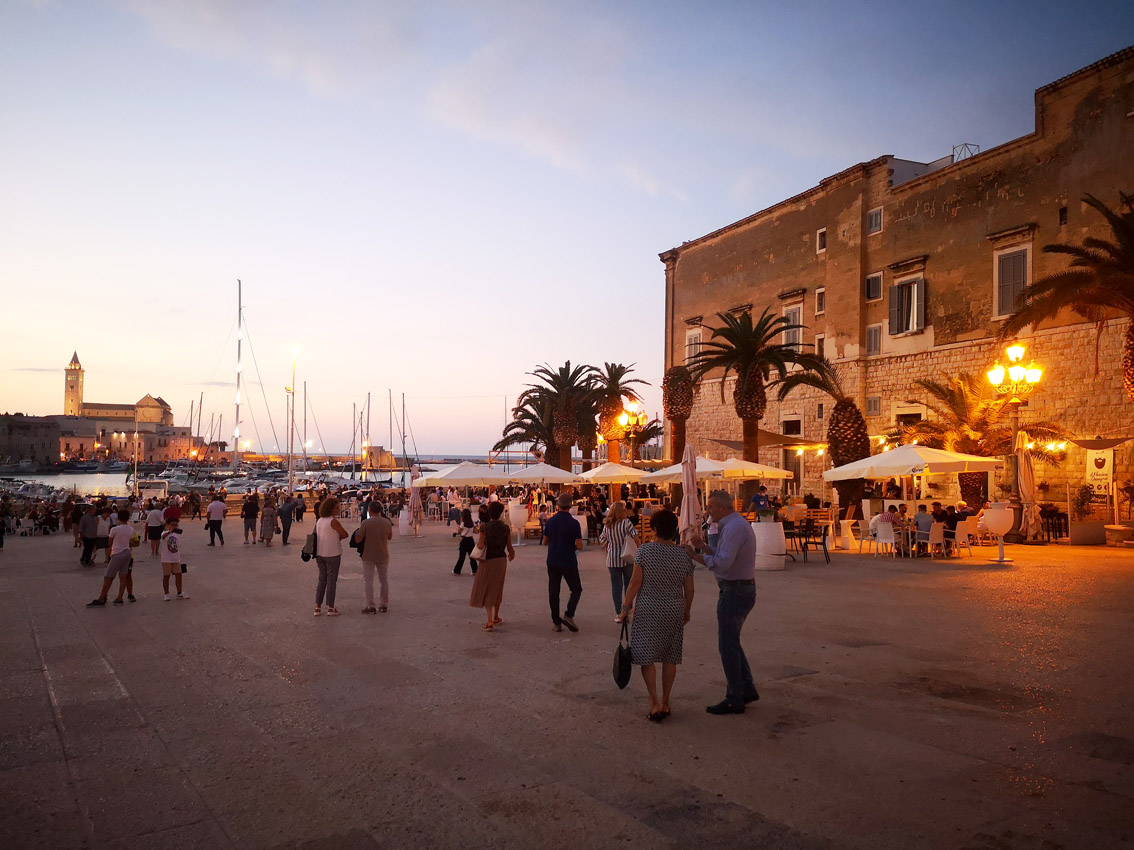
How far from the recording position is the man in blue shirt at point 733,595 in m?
6.54

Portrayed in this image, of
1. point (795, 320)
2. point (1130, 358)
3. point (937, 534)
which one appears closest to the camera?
point (937, 534)

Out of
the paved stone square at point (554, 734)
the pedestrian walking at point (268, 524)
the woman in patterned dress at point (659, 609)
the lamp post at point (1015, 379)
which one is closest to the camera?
the paved stone square at point (554, 734)

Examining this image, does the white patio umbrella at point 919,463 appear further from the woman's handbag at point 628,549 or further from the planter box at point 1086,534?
the woman's handbag at point 628,549

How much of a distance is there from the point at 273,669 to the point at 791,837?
5706 millimetres

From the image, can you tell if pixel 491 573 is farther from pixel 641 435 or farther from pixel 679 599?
pixel 641 435

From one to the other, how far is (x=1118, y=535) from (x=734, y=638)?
1913cm

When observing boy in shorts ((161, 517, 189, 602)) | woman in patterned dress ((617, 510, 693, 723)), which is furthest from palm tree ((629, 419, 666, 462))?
woman in patterned dress ((617, 510, 693, 723))

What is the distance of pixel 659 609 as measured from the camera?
20.6 ft

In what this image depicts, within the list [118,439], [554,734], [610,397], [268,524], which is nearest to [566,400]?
[610,397]

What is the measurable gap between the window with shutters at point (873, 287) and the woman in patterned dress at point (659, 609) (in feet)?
92.7

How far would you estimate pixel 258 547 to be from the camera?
24.4 meters

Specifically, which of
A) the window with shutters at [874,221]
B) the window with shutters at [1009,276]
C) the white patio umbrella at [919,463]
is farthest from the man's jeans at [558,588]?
the window with shutters at [874,221]

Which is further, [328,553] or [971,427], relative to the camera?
[971,427]

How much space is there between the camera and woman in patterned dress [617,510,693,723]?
20.5 feet
